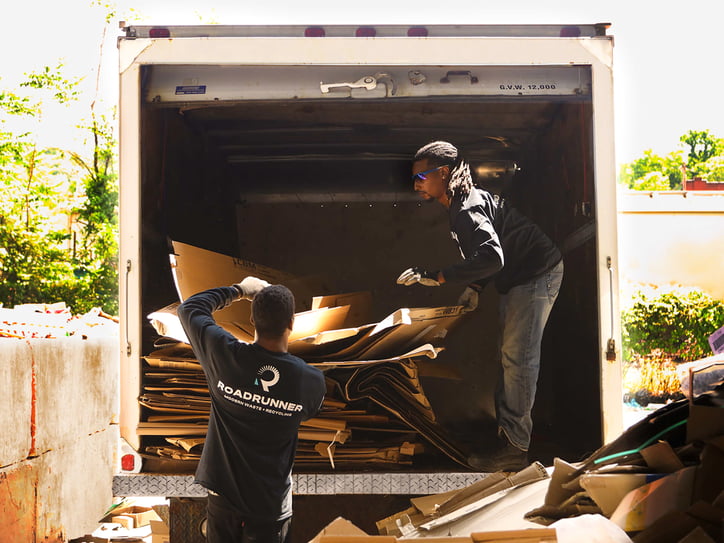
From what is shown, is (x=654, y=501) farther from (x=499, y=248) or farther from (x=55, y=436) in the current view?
(x=55, y=436)

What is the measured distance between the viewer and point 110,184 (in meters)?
14.8

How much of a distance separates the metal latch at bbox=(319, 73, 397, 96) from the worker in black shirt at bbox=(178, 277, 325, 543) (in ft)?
3.01

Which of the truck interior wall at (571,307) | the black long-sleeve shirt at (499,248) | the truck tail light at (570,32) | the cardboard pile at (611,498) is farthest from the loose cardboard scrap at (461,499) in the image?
the truck tail light at (570,32)

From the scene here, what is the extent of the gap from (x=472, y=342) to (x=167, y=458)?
6.24 feet

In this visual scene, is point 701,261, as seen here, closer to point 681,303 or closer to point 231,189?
point 681,303

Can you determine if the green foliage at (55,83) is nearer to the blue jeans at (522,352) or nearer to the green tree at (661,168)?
the blue jeans at (522,352)

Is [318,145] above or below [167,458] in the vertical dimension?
above

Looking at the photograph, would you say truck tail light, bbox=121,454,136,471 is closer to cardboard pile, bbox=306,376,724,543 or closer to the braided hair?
cardboard pile, bbox=306,376,724,543

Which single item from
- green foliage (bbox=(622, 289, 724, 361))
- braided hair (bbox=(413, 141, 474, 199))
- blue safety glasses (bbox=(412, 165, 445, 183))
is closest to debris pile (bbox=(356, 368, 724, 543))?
braided hair (bbox=(413, 141, 474, 199))

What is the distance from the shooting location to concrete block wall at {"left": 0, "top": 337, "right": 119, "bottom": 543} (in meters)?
4.30

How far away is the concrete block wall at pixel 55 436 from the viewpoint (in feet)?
14.1

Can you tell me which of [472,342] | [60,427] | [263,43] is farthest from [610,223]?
[60,427]

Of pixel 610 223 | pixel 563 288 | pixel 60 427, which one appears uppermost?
pixel 610 223

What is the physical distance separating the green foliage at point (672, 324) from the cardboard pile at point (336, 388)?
13.4 m
